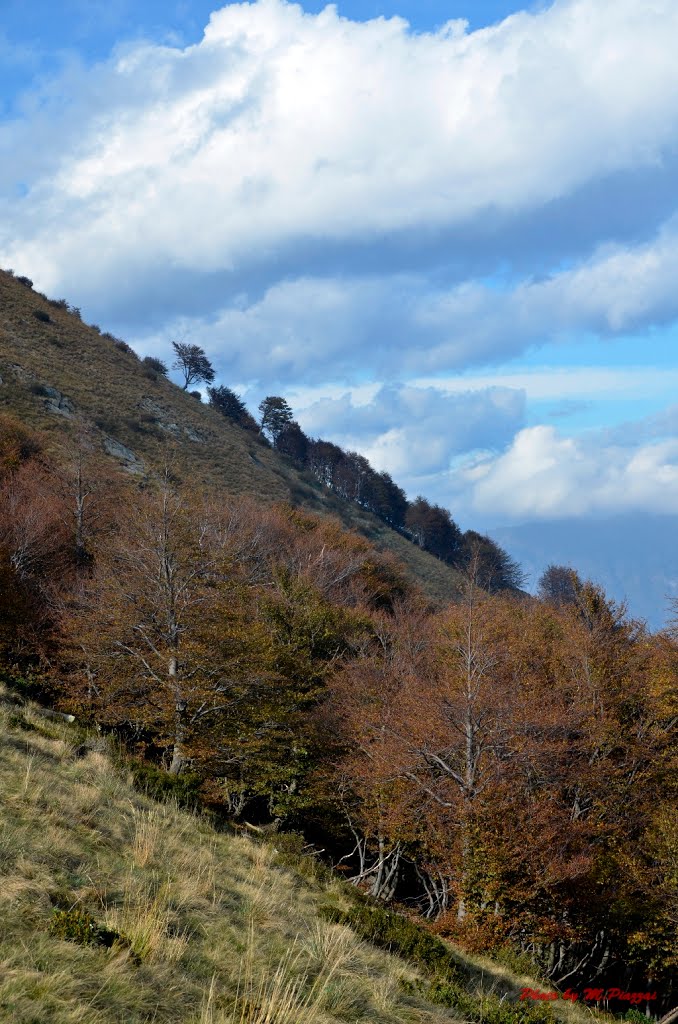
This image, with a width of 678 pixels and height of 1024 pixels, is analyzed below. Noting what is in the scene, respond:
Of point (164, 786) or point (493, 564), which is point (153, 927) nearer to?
point (164, 786)

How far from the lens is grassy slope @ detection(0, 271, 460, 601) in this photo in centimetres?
6712

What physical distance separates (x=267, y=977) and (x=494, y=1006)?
423cm

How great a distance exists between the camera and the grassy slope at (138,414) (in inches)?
2643

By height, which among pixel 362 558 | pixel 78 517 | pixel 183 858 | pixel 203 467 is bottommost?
pixel 183 858

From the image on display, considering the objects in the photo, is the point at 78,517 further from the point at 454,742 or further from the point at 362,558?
the point at 362,558

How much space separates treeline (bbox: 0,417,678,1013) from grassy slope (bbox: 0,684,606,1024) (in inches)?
270

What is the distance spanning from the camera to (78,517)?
4241 cm

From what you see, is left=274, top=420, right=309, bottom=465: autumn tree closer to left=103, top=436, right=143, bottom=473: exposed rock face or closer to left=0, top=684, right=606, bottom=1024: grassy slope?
left=103, top=436, right=143, bottom=473: exposed rock face

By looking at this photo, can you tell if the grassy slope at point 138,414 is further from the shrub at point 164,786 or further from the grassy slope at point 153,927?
the grassy slope at point 153,927

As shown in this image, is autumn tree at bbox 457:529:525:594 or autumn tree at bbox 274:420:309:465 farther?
autumn tree at bbox 274:420:309:465

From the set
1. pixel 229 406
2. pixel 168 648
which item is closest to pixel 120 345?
pixel 229 406

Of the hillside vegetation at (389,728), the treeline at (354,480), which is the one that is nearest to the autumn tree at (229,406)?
the treeline at (354,480)

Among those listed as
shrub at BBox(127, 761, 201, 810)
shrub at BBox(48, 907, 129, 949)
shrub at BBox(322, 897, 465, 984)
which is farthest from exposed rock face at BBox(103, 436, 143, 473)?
shrub at BBox(48, 907, 129, 949)

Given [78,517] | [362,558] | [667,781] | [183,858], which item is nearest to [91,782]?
[183,858]
